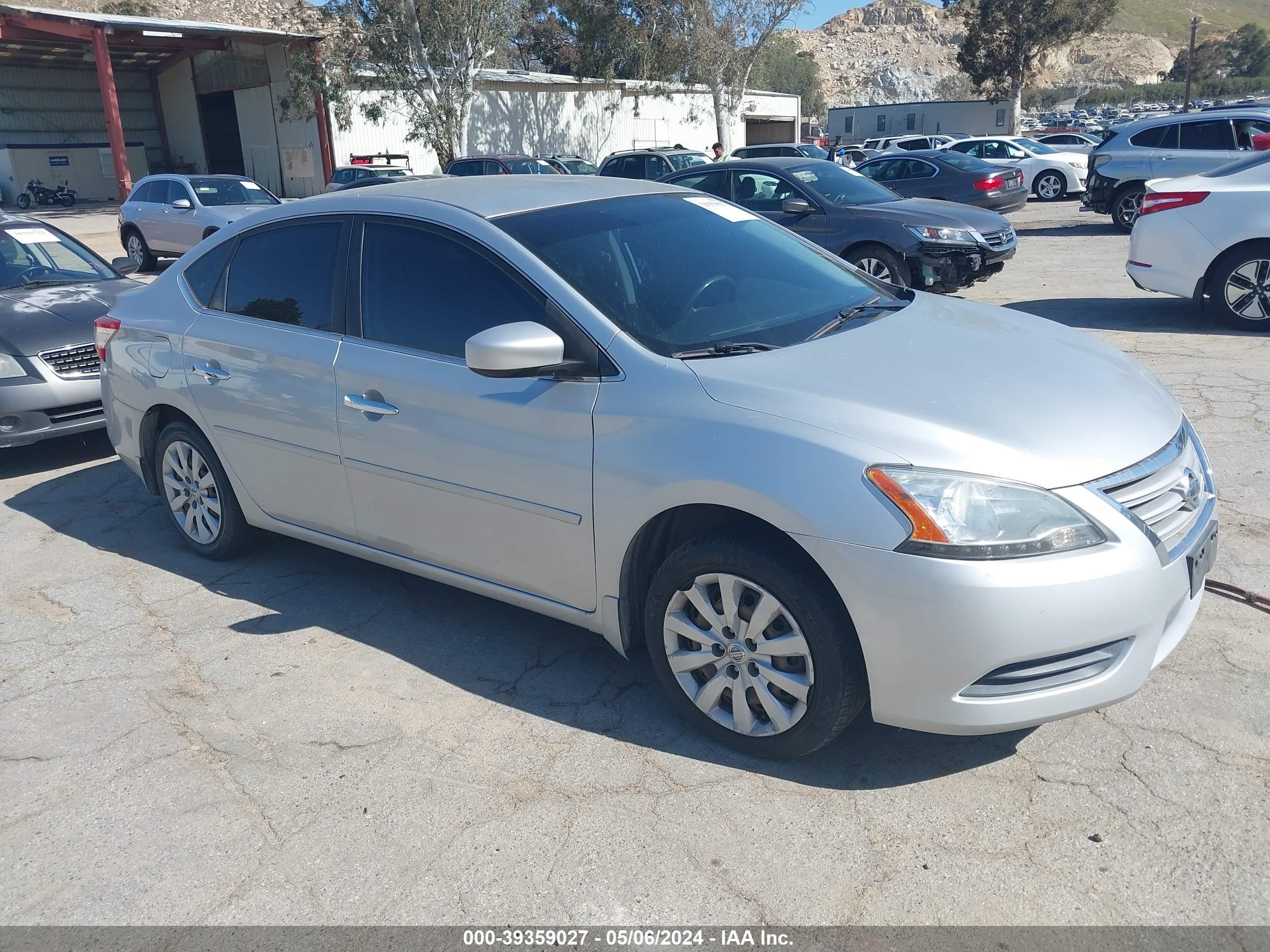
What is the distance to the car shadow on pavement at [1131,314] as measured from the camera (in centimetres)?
873

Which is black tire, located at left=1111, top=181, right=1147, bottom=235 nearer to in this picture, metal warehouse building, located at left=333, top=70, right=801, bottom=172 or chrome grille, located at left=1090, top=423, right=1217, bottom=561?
chrome grille, located at left=1090, top=423, right=1217, bottom=561

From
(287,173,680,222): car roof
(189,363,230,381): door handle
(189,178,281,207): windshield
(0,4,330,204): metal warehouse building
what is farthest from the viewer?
(0,4,330,204): metal warehouse building

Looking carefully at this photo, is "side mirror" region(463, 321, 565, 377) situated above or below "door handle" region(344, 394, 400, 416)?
above

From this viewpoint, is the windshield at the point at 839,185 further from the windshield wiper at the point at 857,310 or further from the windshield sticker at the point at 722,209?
the windshield wiper at the point at 857,310

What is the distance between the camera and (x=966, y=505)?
265 centimetres

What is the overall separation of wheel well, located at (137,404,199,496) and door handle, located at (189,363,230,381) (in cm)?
30

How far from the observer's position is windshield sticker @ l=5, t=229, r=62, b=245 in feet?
25.3

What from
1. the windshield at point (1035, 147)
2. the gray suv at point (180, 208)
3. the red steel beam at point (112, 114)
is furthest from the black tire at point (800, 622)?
the red steel beam at point (112, 114)

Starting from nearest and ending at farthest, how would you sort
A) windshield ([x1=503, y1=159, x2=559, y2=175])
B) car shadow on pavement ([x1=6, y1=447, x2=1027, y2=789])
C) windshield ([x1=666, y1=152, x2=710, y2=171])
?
car shadow on pavement ([x1=6, y1=447, x2=1027, y2=789]), windshield ([x1=666, y1=152, x2=710, y2=171]), windshield ([x1=503, y1=159, x2=559, y2=175])

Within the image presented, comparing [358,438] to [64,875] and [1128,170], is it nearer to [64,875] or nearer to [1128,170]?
[64,875]

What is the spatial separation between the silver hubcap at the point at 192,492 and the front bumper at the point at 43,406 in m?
1.61

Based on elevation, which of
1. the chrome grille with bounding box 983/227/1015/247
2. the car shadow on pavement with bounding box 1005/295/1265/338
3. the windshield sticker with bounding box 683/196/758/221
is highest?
the windshield sticker with bounding box 683/196/758/221

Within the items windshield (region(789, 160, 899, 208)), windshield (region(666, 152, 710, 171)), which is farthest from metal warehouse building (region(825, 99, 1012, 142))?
windshield (region(789, 160, 899, 208))

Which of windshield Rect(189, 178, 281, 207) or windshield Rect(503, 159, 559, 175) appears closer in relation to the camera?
windshield Rect(189, 178, 281, 207)
